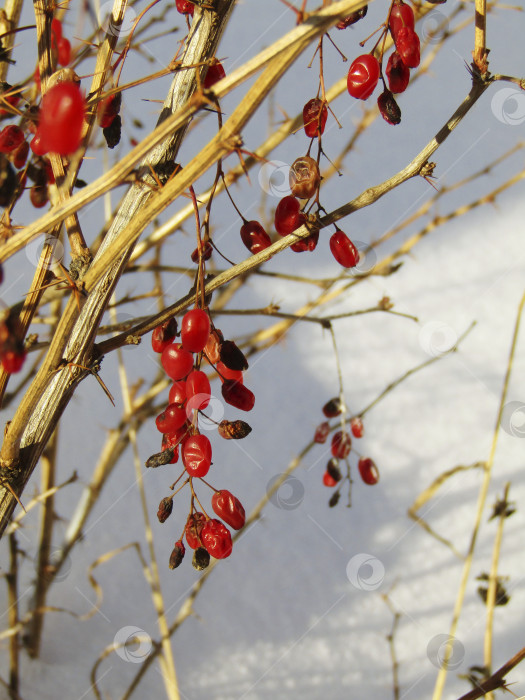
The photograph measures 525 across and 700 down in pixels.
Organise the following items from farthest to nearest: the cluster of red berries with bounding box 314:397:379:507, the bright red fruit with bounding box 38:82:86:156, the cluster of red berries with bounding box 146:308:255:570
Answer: the cluster of red berries with bounding box 314:397:379:507 < the cluster of red berries with bounding box 146:308:255:570 < the bright red fruit with bounding box 38:82:86:156

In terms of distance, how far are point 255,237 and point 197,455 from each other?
0.12 metres

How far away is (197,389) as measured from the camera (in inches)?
12.3

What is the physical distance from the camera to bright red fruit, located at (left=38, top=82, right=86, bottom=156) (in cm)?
20

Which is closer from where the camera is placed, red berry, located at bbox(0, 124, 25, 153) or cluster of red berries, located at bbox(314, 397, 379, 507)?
red berry, located at bbox(0, 124, 25, 153)

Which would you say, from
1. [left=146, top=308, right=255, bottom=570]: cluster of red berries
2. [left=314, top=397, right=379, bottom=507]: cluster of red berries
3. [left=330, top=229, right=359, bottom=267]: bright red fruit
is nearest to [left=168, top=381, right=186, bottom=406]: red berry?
[left=146, top=308, right=255, bottom=570]: cluster of red berries

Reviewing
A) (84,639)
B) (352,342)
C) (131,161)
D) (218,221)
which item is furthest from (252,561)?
(131,161)

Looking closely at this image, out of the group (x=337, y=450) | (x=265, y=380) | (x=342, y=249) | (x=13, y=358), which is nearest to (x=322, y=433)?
(x=337, y=450)

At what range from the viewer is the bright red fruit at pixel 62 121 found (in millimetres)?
198

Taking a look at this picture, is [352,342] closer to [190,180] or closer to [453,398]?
[453,398]

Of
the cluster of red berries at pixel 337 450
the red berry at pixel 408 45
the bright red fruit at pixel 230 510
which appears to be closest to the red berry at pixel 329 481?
the cluster of red berries at pixel 337 450

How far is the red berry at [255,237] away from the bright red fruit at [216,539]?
0.15m

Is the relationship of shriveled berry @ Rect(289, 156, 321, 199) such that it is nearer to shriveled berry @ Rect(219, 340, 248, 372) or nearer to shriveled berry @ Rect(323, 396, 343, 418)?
shriveled berry @ Rect(219, 340, 248, 372)

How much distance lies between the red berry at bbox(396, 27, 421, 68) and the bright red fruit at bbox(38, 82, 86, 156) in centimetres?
19

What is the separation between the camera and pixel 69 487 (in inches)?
33.3
